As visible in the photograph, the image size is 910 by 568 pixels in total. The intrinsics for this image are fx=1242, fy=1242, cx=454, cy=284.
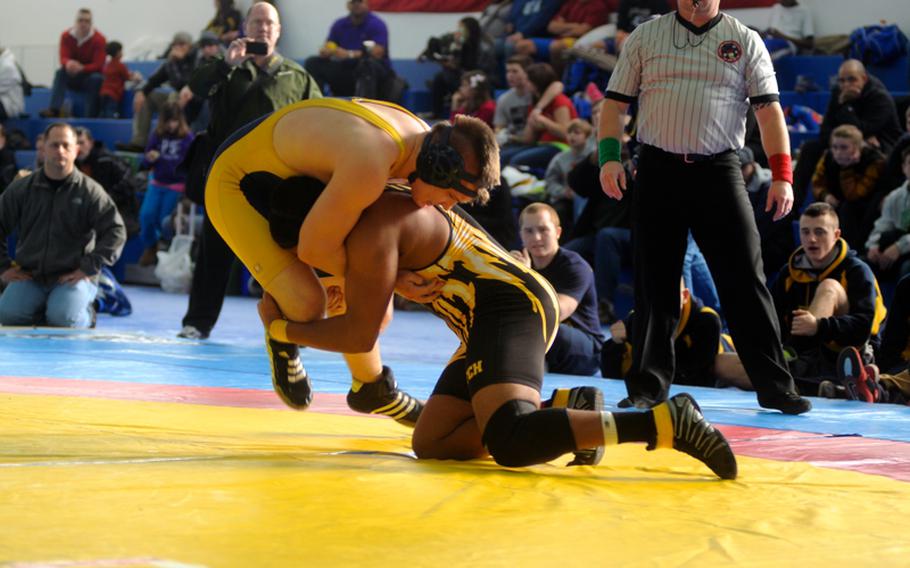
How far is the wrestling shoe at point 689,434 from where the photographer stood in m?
2.58

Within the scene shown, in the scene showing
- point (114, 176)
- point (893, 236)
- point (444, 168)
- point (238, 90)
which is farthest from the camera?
point (114, 176)

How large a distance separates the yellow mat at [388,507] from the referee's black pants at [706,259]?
97 centimetres

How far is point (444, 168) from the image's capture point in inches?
112

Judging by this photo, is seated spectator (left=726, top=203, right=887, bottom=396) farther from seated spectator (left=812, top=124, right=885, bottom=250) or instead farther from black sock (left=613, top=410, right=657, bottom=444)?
black sock (left=613, top=410, right=657, bottom=444)

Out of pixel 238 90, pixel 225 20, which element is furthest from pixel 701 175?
pixel 225 20

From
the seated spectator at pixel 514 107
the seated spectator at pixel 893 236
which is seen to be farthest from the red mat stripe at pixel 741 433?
the seated spectator at pixel 514 107

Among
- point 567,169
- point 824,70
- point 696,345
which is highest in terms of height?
point 824,70

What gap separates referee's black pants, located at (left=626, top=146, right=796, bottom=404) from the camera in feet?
12.9

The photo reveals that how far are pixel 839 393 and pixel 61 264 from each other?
4141 mm

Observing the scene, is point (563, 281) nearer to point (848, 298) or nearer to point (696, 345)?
point (696, 345)

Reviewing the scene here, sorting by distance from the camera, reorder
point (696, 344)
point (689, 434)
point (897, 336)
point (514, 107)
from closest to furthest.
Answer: point (689, 434) < point (897, 336) < point (696, 344) < point (514, 107)

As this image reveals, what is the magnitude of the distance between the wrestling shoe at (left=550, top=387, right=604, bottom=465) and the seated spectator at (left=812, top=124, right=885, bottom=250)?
14.1ft

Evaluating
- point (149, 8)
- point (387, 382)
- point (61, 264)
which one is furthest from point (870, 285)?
point (149, 8)

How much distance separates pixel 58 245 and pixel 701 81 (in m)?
4.08
